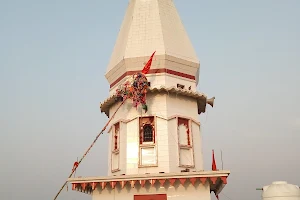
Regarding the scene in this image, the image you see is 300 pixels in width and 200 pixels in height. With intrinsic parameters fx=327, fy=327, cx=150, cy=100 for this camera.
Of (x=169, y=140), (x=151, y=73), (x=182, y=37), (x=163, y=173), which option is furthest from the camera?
(x=182, y=37)

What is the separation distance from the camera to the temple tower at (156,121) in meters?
15.3

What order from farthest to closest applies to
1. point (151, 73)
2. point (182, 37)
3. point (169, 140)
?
point (182, 37)
point (151, 73)
point (169, 140)

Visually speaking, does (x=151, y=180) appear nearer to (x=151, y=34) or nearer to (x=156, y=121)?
(x=156, y=121)

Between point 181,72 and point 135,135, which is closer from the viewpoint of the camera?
point 135,135

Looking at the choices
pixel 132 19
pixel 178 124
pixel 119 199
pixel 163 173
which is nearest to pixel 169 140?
pixel 178 124
